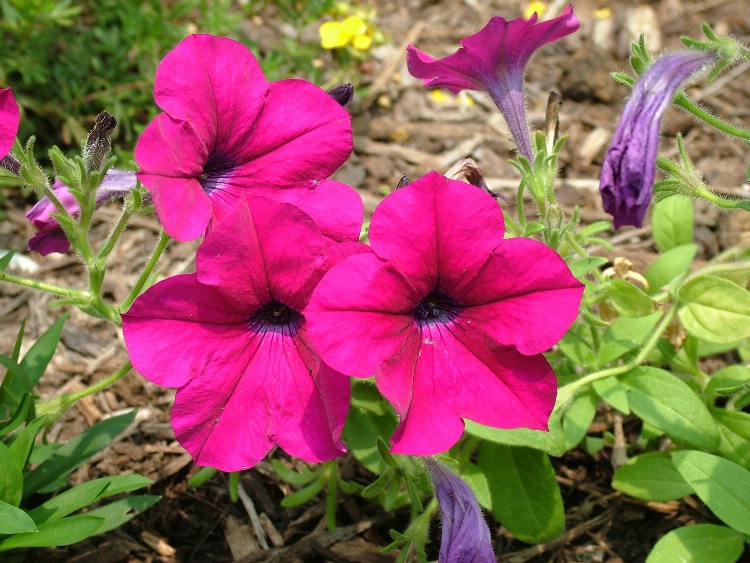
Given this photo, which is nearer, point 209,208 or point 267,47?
point 209,208

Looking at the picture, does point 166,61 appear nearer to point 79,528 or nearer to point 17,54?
point 79,528

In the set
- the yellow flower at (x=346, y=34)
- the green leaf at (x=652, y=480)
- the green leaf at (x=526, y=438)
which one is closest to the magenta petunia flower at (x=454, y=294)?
the green leaf at (x=526, y=438)

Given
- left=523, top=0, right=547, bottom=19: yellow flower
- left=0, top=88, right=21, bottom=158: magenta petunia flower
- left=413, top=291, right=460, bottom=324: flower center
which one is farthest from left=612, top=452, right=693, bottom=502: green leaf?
left=523, top=0, right=547, bottom=19: yellow flower

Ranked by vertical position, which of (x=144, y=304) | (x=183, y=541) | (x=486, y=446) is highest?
(x=144, y=304)

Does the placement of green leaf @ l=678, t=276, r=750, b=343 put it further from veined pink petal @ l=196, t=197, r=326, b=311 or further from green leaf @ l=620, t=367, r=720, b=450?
veined pink petal @ l=196, t=197, r=326, b=311

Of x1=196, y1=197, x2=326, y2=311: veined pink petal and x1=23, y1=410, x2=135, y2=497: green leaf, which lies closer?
x1=196, y1=197, x2=326, y2=311: veined pink petal

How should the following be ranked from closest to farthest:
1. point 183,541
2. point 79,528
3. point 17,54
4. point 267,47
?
point 79,528, point 183,541, point 17,54, point 267,47

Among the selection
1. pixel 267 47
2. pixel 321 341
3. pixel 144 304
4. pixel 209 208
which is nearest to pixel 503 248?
pixel 321 341

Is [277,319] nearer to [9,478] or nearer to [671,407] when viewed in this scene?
[9,478]
